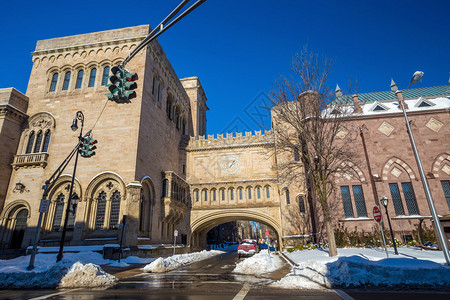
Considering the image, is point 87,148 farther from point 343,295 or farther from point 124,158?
point 343,295

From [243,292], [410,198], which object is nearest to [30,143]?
[243,292]

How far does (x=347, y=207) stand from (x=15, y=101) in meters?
31.9

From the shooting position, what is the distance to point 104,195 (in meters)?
20.6

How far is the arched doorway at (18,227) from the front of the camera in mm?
20797

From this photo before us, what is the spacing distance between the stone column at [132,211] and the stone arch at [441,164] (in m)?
25.3

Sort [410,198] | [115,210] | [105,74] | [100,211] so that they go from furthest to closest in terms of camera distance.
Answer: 1. [105,74]
2. [410,198]
3. [100,211]
4. [115,210]

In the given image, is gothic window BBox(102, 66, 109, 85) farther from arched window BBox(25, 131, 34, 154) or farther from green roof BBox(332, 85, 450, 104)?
green roof BBox(332, 85, 450, 104)

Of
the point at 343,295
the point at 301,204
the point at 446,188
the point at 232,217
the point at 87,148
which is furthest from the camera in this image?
the point at 232,217

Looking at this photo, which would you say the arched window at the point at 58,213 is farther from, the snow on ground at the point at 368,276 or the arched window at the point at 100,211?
the snow on ground at the point at 368,276

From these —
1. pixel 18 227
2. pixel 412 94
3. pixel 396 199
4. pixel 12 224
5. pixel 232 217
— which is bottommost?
pixel 18 227

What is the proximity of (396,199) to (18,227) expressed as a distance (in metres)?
32.7

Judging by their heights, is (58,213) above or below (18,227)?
above

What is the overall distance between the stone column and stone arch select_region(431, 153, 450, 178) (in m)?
25.3

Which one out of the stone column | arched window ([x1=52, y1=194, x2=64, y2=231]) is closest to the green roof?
the stone column
